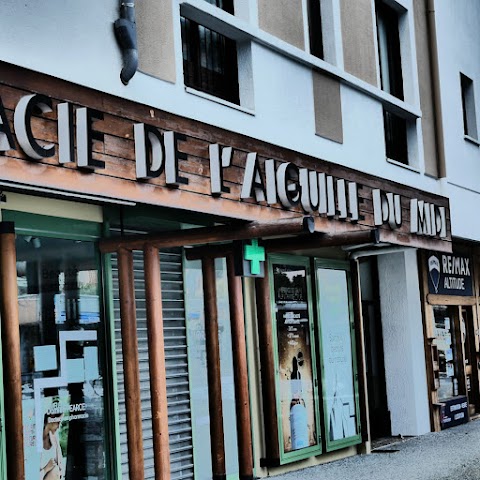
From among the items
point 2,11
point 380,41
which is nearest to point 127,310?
point 2,11

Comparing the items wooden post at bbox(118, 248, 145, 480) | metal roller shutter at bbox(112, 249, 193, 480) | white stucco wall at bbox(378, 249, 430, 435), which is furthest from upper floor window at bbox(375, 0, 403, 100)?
wooden post at bbox(118, 248, 145, 480)

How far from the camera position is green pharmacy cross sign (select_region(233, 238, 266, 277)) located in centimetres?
921

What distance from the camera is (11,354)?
298 inches

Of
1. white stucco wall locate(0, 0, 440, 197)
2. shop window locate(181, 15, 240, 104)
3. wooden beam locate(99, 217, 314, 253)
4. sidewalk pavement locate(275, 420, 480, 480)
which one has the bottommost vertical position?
sidewalk pavement locate(275, 420, 480, 480)

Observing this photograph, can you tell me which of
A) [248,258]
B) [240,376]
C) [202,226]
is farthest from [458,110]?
[248,258]

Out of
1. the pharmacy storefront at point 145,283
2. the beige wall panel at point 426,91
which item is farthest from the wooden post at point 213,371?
the beige wall panel at point 426,91

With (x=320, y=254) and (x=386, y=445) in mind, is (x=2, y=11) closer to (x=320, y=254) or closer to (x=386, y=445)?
(x=320, y=254)

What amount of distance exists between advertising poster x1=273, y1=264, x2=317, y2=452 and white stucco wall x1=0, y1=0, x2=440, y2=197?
1.58m

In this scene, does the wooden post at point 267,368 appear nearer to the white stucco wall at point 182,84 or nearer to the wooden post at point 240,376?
the wooden post at point 240,376

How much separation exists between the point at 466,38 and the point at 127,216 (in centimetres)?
1032

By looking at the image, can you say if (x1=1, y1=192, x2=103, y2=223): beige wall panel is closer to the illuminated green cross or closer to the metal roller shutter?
the metal roller shutter

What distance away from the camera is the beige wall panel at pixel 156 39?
8859 mm

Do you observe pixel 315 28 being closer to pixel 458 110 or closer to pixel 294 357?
pixel 294 357

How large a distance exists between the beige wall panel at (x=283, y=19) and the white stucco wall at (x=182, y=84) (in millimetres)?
231
